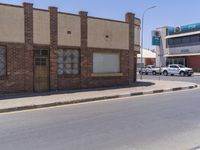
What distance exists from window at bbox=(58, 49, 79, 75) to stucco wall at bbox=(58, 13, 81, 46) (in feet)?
1.77

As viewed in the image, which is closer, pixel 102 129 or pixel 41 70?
pixel 102 129

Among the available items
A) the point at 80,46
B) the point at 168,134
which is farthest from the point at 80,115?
the point at 80,46

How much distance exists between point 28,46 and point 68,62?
10.4 feet

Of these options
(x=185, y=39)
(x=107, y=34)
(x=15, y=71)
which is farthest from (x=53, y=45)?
(x=185, y=39)

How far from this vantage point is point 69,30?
20.5 m

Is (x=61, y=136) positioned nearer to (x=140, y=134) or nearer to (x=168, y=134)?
(x=140, y=134)

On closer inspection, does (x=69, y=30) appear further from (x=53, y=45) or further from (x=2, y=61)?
(x=2, y=61)

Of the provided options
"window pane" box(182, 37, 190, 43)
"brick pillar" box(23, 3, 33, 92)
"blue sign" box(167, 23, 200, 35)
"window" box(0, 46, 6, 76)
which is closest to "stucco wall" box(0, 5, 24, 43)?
"brick pillar" box(23, 3, 33, 92)

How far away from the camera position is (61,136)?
827cm

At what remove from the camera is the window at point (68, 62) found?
67.2ft

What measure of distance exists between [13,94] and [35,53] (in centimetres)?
274

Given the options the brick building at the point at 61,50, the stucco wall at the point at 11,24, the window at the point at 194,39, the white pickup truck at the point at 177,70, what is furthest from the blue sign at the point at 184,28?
the stucco wall at the point at 11,24

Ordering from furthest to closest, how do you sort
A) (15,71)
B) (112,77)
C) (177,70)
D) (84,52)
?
(177,70) < (112,77) < (84,52) < (15,71)

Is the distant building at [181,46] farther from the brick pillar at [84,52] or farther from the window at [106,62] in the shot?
the brick pillar at [84,52]
